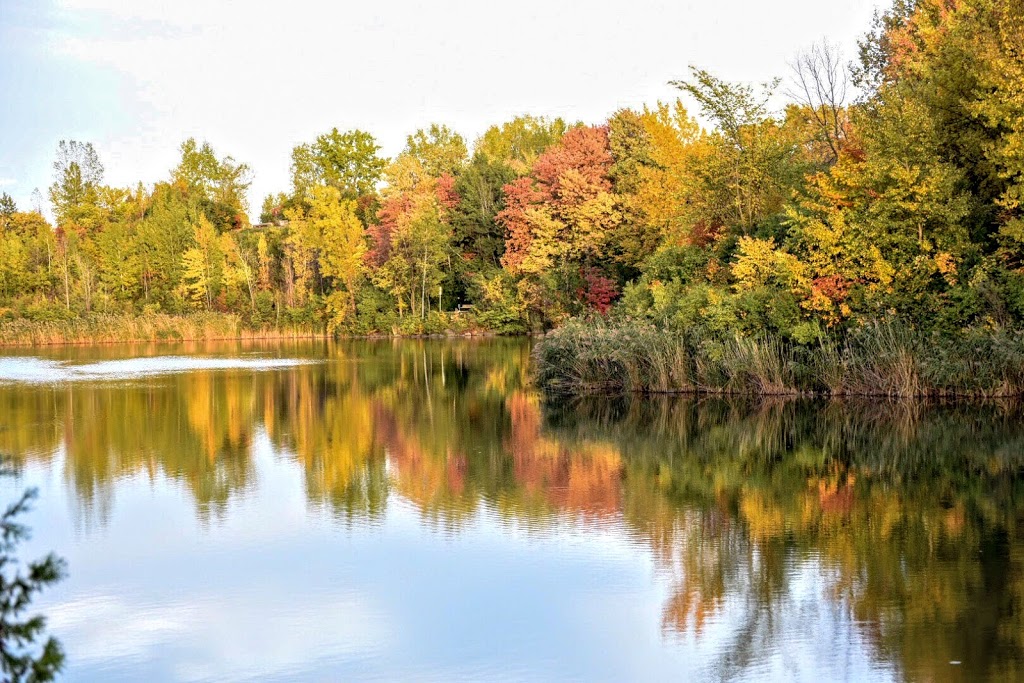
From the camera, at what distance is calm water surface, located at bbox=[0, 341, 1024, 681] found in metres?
7.15

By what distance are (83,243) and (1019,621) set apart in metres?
62.9

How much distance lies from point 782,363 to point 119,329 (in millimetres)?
36941

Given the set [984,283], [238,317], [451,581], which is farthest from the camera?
[238,317]

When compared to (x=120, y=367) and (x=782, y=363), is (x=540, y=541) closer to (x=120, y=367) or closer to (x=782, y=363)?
(x=782, y=363)

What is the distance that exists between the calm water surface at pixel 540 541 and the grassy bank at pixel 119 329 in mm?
28934

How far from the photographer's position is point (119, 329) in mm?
48750

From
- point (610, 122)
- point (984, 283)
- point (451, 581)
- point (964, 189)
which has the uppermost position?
point (610, 122)

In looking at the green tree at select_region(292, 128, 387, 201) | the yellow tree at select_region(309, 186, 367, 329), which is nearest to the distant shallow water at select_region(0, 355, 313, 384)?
the yellow tree at select_region(309, 186, 367, 329)

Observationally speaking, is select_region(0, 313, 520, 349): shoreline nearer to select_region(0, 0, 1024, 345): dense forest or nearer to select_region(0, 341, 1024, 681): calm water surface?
select_region(0, 0, 1024, 345): dense forest

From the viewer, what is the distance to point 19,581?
3221 millimetres

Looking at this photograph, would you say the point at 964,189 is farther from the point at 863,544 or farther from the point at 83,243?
the point at 83,243

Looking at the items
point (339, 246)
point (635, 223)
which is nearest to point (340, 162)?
point (339, 246)

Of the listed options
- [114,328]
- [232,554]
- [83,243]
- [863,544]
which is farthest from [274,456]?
[83,243]

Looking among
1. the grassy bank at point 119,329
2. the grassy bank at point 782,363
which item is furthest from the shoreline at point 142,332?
the grassy bank at point 782,363
